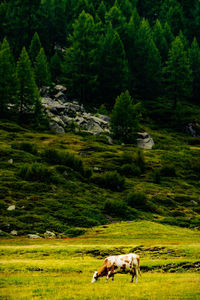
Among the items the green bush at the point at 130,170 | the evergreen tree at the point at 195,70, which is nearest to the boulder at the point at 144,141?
the green bush at the point at 130,170

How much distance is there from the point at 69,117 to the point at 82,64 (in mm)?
17199

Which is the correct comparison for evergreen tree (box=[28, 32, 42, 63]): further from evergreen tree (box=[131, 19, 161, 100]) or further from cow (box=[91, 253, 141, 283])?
cow (box=[91, 253, 141, 283])

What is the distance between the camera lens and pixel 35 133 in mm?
62000

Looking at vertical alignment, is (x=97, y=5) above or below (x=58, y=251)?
above

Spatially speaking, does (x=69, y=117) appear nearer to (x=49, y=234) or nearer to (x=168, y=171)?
(x=168, y=171)

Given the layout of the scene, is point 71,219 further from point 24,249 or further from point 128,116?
point 128,116

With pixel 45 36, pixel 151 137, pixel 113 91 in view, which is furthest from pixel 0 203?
pixel 45 36

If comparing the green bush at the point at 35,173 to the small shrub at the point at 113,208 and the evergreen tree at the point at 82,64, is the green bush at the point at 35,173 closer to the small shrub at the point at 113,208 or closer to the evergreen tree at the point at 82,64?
the small shrub at the point at 113,208

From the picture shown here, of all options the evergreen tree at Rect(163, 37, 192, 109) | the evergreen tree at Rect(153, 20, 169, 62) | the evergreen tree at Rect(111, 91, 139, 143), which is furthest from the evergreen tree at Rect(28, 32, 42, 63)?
the evergreen tree at Rect(153, 20, 169, 62)

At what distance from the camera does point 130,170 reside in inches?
2099

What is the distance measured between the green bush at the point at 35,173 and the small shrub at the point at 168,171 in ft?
66.7

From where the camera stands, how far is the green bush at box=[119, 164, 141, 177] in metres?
52.9

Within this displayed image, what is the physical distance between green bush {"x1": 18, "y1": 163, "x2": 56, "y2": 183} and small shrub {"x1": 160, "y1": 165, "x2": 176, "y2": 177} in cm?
2034

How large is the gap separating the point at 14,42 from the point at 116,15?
3377 centimetres
